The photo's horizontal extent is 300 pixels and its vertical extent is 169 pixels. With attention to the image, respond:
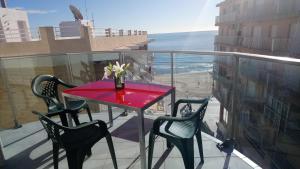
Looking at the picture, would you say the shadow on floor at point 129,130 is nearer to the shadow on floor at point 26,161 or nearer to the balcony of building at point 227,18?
the shadow on floor at point 26,161

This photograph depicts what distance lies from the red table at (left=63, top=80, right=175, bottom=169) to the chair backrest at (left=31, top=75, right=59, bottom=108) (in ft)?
1.60

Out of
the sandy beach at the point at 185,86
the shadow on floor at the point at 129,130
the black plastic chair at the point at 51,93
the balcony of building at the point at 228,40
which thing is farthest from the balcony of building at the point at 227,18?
the black plastic chair at the point at 51,93

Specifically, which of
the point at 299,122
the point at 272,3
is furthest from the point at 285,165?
the point at 272,3

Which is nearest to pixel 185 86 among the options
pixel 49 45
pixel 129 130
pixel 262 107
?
pixel 129 130

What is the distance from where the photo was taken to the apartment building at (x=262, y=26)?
10.1m

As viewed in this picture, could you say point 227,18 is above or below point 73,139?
above

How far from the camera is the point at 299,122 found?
1770mm

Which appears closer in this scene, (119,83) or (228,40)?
(119,83)

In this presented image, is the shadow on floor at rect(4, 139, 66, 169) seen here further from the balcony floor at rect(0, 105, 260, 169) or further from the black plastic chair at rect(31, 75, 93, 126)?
the black plastic chair at rect(31, 75, 93, 126)

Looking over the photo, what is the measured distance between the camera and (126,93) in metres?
2.19

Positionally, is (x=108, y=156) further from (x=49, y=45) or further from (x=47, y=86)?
(x=49, y=45)

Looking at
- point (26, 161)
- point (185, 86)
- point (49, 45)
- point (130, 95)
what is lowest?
point (26, 161)

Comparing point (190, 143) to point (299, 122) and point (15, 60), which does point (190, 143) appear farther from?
point (15, 60)

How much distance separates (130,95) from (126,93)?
0.10 meters
